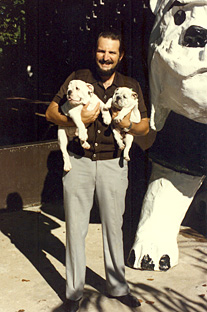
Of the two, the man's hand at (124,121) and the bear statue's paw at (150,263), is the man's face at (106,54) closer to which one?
the man's hand at (124,121)

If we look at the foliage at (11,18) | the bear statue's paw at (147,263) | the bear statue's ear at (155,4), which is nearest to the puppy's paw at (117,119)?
the bear statue's ear at (155,4)

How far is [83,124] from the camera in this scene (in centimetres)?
444

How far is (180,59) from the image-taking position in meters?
4.63

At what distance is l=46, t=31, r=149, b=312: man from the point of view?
Result: 4.55 m

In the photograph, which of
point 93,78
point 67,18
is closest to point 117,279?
point 93,78

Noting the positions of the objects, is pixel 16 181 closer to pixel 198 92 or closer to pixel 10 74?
pixel 198 92

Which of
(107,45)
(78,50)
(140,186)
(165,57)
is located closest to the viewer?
(107,45)

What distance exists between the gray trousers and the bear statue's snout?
109 cm

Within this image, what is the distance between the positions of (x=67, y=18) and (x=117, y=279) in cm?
640

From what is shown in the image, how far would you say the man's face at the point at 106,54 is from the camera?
4.44 meters

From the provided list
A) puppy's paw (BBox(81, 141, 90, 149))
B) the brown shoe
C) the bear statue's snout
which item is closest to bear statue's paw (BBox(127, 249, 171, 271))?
the brown shoe

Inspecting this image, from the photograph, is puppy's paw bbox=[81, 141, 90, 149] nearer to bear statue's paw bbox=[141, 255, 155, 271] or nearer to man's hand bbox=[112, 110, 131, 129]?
man's hand bbox=[112, 110, 131, 129]

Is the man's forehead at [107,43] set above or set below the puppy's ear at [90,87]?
above

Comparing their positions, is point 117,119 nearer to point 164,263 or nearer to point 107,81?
point 107,81
